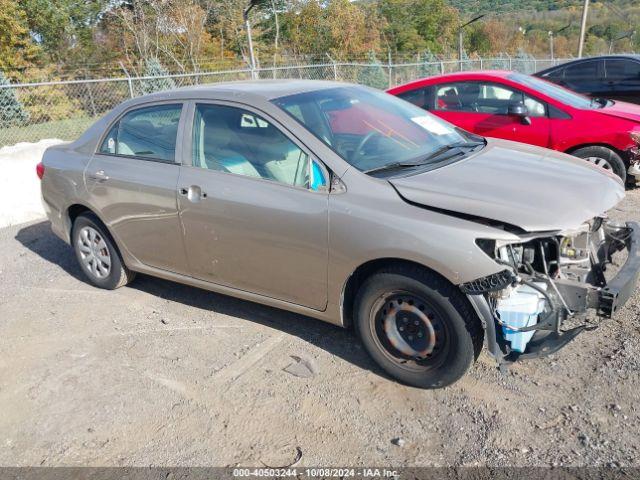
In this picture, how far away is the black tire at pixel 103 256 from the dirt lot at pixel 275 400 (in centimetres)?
48

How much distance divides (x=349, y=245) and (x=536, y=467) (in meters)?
1.47

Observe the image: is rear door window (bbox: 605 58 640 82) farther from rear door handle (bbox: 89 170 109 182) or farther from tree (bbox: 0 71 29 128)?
tree (bbox: 0 71 29 128)

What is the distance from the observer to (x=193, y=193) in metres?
4.01

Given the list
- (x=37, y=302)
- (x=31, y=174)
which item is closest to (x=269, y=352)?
(x=37, y=302)

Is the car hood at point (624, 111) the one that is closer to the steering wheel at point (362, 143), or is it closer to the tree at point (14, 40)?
the steering wheel at point (362, 143)

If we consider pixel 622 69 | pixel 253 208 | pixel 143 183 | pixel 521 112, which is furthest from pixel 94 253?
pixel 622 69

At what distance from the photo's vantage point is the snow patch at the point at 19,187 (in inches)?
296

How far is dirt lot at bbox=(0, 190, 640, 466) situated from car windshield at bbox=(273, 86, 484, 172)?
1.30 m

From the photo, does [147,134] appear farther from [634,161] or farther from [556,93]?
[634,161]

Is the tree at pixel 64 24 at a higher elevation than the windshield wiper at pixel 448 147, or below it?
higher

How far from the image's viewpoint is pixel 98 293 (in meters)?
5.18

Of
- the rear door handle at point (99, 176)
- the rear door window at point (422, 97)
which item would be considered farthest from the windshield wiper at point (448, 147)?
the rear door window at point (422, 97)

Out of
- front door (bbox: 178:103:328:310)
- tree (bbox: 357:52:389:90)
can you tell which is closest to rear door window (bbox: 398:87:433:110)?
front door (bbox: 178:103:328:310)

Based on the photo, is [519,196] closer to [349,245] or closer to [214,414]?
[349,245]
